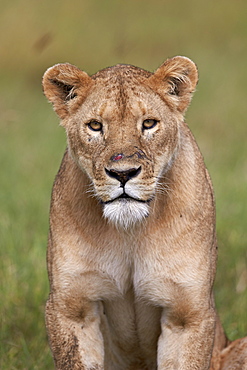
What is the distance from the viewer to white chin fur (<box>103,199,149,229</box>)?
3.22 m

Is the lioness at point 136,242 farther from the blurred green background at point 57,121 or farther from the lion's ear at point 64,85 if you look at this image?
the blurred green background at point 57,121

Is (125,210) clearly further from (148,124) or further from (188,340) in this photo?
(188,340)

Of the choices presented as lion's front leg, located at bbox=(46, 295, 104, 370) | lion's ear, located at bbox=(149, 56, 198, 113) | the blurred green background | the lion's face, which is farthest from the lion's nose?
the blurred green background

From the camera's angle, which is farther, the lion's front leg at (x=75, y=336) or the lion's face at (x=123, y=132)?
the lion's front leg at (x=75, y=336)

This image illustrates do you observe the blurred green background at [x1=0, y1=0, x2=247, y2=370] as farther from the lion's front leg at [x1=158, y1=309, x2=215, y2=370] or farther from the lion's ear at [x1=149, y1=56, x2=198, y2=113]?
the lion's front leg at [x1=158, y1=309, x2=215, y2=370]

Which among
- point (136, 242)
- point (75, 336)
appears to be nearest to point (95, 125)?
point (136, 242)

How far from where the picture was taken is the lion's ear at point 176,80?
3.55 meters

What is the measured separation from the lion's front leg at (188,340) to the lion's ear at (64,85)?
3.29ft

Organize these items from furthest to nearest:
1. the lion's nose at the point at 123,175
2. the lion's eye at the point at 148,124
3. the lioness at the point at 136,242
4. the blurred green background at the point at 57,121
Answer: the blurred green background at the point at 57,121, the lioness at the point at 136,242, the lion's eye at the point at 148,124, the lion's nose at the point at 123,175

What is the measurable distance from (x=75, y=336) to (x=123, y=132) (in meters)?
0.93

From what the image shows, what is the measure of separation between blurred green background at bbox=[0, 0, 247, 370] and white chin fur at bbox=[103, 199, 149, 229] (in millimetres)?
1334

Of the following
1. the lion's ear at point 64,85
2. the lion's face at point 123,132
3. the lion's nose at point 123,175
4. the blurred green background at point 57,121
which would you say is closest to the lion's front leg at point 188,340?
the lion's face at point 123,132

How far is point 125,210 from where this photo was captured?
10.6 feet

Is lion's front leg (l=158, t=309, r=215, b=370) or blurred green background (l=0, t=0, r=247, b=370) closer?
lion's front leg (l=158, t=309, r=215, b=370)
